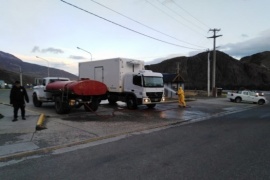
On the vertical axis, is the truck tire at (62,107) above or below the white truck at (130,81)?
below

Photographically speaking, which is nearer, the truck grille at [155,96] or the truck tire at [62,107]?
the truck tire at [62,107]

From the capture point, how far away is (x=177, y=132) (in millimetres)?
10758

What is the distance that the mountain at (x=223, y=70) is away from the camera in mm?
125625

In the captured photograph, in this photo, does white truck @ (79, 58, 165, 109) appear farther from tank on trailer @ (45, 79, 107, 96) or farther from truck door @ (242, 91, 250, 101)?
truck door @ (242, 91, 250, 101)

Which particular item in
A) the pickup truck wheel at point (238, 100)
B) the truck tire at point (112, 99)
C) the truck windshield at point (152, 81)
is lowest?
the pickup truck wheel at point (238, 100)

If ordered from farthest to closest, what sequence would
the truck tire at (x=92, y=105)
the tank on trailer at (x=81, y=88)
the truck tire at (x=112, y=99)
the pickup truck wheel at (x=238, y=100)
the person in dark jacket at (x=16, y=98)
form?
the pickup truck wheel at (x=238, y=100)
the truck tire at (x=112, y=99)
the truck tire at (x=92, y=105)
the tank on trailer at (x=81, y=88)
the person in dark jacket at (x=16, y=98)

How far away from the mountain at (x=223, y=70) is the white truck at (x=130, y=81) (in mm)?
100539

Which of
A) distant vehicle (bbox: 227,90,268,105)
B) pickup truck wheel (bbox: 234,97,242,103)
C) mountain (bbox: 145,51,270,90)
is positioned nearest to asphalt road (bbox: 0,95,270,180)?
distant vehicle (bbox: 227,90,268,105)

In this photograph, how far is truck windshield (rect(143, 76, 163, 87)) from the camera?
1903 cm

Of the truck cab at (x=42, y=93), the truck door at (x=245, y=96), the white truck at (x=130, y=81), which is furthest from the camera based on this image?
the truck door at (x=245, y=96)

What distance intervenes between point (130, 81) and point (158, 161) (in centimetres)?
1327

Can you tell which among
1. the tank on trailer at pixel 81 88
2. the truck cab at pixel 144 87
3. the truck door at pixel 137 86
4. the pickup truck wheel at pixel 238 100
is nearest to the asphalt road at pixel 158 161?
the tank on trailer at pixel 81 88

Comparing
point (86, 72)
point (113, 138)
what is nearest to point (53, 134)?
point (113, 138)

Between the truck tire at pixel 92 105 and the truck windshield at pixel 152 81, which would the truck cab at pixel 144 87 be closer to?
the truck windshield at pixel 152 81
